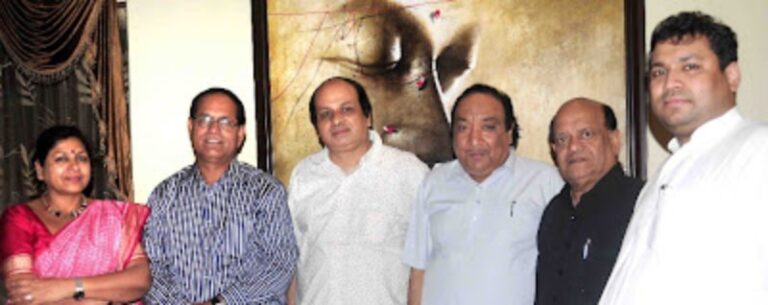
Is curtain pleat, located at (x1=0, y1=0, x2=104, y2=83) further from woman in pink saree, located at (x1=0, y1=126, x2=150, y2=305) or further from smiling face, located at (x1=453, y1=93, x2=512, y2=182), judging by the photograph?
smiling face, located at (x1=453, y1=93, x2=512, y2=182)

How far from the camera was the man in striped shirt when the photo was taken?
2.67m

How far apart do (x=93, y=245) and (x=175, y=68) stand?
1.11 meters

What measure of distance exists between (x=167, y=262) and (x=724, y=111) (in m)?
1.85

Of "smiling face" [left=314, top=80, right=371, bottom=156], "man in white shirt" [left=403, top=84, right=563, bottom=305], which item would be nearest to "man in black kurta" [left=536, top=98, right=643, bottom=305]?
"man in white shirt" [left=403, top=84, right=563, bottom=305]

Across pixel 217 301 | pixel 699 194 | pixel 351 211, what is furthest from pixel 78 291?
pixel 699 194

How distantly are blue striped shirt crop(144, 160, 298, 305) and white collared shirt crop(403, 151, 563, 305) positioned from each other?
472 millimetres

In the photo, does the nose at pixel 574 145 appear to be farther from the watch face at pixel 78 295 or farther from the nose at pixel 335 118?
the watch face at pixel 78 295

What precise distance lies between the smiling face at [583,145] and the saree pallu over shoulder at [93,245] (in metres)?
1.53

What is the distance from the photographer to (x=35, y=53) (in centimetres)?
358

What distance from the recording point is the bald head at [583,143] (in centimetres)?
233

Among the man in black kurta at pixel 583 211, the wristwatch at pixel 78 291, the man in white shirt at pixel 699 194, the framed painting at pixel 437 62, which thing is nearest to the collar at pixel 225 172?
the wristwatch at pixel 78 291

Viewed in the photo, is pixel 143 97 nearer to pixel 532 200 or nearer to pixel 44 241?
pixel 44 241

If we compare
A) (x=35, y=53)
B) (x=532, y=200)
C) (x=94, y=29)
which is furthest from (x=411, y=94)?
(x=35, y=53)

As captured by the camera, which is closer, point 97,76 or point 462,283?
point 462,283
